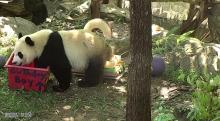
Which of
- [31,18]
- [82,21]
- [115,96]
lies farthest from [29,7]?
[115,96]

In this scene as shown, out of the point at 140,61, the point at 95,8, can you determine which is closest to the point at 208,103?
the point at 140,61

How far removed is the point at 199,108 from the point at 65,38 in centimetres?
265

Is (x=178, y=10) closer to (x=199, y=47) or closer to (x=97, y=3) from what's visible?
(x=97, y=3)

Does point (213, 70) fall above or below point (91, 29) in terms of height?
below

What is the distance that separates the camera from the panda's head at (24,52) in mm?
6148

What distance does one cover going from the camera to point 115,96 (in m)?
6.25

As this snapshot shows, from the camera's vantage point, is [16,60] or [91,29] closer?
[16,60]

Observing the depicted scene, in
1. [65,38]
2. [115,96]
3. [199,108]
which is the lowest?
[115,96]

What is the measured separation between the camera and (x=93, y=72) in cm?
637

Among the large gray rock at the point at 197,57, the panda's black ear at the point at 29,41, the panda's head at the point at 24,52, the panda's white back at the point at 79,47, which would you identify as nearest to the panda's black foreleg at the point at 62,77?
the panda's white back at the point at 79,47

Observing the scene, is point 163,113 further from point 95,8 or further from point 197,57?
point 95,8

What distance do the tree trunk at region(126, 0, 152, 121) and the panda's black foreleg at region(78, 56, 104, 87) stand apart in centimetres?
190

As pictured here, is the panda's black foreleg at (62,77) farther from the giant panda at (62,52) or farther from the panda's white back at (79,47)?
the panda's white back at (79,47)

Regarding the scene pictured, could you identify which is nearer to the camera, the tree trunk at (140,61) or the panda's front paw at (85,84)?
the tree trunk at (140,61)
